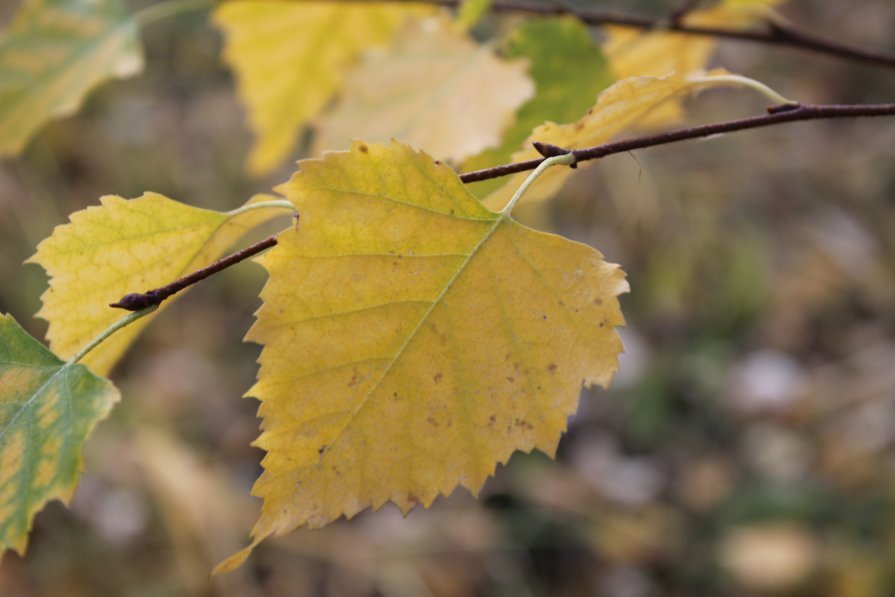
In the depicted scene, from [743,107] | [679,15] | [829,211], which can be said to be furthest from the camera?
[743,107]

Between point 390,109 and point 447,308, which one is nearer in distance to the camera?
point 447,308

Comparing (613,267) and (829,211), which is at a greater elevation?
(613,267)

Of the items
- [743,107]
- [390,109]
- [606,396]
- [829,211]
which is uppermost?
[390,109]

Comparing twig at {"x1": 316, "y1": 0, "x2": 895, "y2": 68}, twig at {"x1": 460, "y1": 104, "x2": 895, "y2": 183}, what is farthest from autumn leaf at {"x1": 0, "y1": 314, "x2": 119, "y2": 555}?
twig at {"x1": 316, "y1": 0, "x2": 895, "y2": 68}

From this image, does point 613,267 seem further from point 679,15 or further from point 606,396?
point 606,396

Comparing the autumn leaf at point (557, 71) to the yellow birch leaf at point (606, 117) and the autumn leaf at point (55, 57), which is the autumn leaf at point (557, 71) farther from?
the autumn leaf at point (55, 57)

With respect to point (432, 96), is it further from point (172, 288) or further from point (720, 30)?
point (172, 288)

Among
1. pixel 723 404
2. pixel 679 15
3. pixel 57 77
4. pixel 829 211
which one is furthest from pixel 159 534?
pixel 829 211

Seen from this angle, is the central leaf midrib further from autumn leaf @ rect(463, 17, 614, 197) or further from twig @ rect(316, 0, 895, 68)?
twig @ rect(316, 0, 895, 68)
